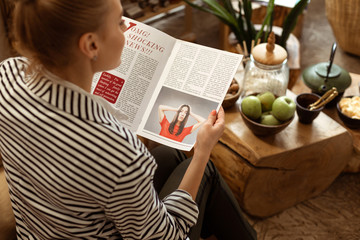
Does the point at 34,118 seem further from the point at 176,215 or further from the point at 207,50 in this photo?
the point at 207,50

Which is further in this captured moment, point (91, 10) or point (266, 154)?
point (266, 154)

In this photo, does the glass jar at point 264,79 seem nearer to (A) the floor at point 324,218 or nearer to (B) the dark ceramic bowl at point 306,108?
(B) the dark ceramic bowl at point 306,108

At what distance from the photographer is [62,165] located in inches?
24.2

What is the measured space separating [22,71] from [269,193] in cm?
91

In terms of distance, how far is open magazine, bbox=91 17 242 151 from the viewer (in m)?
1.01

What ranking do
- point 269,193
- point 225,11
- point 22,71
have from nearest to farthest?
point 22,71
point 269,193
point 225,11

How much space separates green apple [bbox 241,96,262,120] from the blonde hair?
607 mm

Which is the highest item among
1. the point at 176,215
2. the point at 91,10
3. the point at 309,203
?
the point at 91,10

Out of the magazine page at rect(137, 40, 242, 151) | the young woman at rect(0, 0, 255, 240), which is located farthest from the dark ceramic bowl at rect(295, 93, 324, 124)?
the young woman at rect(0, 0, 255, 240)

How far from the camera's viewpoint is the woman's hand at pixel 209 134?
89 centimetres

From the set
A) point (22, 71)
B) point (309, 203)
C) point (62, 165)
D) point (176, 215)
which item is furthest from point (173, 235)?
point (309, 203)

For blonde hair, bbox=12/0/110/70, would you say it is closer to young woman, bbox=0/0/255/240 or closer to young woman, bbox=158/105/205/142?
young woman, bbox=0/0/255/240

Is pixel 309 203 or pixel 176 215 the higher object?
pixel 176 215

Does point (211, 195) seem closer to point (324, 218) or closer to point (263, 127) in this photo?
point (263, 127)
